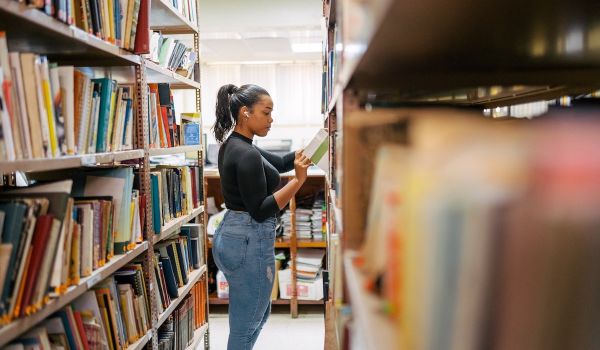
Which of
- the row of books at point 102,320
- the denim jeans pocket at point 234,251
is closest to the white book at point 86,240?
the row of books at point 102,320

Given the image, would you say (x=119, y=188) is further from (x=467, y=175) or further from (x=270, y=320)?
(x=270, y=320)

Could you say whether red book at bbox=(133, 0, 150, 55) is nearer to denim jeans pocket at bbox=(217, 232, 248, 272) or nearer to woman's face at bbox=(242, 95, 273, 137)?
woman's face at bbox=(242, 95, 273, 137)

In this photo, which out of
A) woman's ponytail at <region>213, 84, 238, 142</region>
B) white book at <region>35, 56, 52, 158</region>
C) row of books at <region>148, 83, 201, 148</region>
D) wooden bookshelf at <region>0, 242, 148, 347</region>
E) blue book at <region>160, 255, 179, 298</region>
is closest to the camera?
wooden bookshelf at <region>0, 242, 148, 347</region>

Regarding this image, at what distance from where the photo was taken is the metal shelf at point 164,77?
1.95 meters

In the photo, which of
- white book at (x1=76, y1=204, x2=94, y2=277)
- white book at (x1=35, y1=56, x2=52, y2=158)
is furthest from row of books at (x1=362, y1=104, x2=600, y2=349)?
white book at (x1=76, y1=204, x2=94, y2=277)

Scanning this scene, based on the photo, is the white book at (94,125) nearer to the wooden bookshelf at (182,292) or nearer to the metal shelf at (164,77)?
the metal shelf at (164,77)

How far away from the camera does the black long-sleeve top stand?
1991mm

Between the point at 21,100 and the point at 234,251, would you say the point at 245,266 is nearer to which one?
the point at 234,251

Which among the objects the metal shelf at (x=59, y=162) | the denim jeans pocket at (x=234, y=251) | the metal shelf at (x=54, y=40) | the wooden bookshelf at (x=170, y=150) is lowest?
the denim jeans pocket at (x=234, y=251)

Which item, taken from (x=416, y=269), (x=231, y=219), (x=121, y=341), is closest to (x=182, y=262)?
(x=231, y=219)

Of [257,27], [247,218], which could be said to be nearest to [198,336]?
[247,218]

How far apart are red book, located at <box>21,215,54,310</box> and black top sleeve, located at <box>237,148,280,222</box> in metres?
0.96

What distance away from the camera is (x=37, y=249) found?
3.56 feet

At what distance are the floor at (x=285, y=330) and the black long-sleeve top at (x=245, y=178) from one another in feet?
4.29
